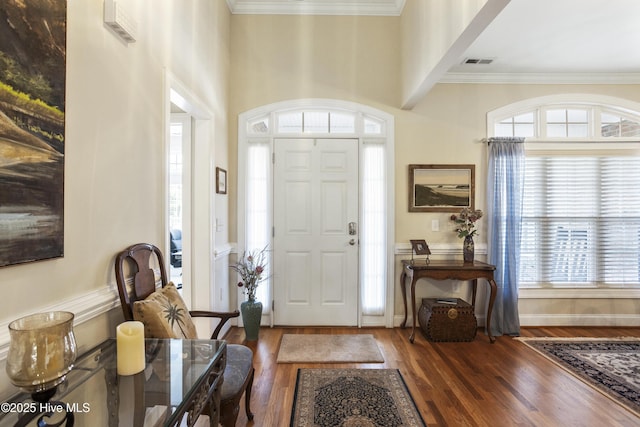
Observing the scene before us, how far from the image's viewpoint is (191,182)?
3082 millimetres

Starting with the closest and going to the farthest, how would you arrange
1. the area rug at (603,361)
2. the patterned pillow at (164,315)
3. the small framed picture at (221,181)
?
1. the patterned pillow at (164,315)
2. the area rug at (603,361)
3. the small framed picture at (221,181)

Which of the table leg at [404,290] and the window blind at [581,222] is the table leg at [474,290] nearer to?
the window blind at [581,222]

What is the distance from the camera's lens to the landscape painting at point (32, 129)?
106cm

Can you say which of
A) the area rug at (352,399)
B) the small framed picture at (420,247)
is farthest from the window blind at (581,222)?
the area rug at (352,399)

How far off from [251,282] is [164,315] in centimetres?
185

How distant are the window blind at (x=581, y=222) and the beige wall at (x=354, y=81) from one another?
663 mm

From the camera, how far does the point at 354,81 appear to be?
379 cm

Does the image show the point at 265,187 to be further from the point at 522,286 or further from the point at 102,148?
the point at 522,286

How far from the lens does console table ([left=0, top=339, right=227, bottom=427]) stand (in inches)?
37.2

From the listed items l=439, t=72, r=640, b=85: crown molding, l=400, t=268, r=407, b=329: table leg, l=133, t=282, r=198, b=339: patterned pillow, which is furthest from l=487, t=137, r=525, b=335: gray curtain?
l=133, t=282, r=198, b=339: patterned pillow

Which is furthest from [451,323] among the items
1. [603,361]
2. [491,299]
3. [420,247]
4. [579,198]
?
[579,198]

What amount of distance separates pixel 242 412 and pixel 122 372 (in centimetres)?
129

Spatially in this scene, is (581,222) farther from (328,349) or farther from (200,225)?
(200,225)

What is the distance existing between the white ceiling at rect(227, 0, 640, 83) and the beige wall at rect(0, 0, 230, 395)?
211cm
